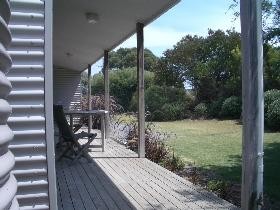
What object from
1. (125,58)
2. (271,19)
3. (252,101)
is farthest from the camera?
(125,58)

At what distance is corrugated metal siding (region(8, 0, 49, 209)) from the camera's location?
2.83 m

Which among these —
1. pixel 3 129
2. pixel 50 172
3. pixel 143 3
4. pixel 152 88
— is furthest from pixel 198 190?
pixel 152 88

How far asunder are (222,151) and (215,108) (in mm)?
11768

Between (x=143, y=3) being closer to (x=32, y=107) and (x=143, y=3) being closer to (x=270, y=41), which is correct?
(x=270, y=41)

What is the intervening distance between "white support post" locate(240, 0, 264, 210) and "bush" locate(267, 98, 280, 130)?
44.0 feet

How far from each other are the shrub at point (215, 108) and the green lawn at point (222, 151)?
14.1 ft

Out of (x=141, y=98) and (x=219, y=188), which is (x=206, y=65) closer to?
(x=141, y=98)

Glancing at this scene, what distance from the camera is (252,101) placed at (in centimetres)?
339

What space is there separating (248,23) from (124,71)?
2704 cm

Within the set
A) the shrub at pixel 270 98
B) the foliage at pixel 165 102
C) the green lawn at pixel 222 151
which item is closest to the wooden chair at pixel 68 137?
→ the green lawn at pixel 222 151

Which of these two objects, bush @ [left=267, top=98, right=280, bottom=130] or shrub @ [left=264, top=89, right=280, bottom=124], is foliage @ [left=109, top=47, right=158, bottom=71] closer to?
shrub @ [left=264, top=89, right=280, bottom=124]

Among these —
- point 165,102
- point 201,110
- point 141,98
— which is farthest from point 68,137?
point 165,102

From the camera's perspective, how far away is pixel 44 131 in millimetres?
2891

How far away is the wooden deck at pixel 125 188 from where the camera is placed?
524cm
